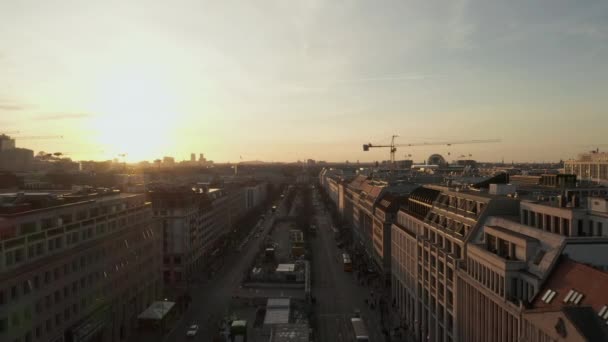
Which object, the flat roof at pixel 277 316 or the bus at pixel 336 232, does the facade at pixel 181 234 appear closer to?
the flat roof at pixel 277 316

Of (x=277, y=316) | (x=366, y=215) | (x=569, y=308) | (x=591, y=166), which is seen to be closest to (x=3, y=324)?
(x=277, y=316)

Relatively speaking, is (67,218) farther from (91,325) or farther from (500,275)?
(500,275)

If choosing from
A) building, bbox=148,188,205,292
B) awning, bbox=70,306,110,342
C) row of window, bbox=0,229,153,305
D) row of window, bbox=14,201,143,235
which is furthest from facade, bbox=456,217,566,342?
building, bbox=148,188,205,292

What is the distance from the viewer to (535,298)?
91.8 feet

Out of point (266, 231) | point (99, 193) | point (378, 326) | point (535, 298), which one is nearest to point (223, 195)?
point (266, 231)

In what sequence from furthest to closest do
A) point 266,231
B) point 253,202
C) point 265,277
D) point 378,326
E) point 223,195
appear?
1. point 253,202
2. point 266,231
3. point 223,195
4. point 265,277
5. point 378,326

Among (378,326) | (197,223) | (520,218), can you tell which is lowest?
(378,326)

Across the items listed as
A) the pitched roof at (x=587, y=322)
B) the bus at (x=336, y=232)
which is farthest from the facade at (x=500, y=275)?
the bus at (x=336, y=232)

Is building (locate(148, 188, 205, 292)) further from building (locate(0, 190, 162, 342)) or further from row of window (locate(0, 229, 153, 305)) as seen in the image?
row of window (locate(0, 229, 153, 305))

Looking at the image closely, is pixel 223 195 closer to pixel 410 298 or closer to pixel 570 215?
pixel 410 298

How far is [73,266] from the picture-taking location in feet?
143

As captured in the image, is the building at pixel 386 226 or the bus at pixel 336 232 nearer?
the building at pixel 386 226

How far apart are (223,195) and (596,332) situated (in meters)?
104

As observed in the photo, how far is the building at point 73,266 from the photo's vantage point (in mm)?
36156
